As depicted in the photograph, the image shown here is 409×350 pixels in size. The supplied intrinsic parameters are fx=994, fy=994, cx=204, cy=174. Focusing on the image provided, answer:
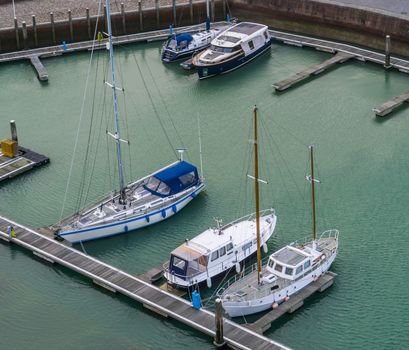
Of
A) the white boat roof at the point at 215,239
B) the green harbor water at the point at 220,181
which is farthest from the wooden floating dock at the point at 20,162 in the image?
the white boat roof at the point at 215,239

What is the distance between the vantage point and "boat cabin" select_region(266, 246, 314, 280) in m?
47.4

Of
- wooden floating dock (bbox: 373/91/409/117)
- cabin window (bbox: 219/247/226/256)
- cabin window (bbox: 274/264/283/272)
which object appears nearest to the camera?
cabin window (bbox: 274/264/283/272)

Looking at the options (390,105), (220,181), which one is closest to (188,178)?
(220,181)

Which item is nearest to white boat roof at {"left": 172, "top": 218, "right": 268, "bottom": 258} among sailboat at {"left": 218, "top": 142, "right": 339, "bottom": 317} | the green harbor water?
sailboat at {"left": 218, "top": 142, "right": 339, "bottom": 317}

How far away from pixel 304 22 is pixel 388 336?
4165 centimetres

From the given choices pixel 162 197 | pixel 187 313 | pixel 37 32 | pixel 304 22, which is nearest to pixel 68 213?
pixel 162 197

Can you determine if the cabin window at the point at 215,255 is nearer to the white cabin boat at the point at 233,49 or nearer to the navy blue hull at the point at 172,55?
the white cabin boat at the point at 233,49

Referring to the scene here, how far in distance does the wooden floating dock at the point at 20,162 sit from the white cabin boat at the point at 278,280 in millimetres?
17753

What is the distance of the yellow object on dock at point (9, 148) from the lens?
6172 centimetres

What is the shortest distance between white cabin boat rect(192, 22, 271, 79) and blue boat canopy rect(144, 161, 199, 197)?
1846 cm

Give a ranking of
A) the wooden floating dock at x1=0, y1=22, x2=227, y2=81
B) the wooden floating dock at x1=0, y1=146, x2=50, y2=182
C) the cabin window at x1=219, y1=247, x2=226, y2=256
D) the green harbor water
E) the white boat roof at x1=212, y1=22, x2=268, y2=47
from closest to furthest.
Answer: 1. the green harbor water
2. the cabin window at x1=219, y1=247, x2=226, y2=256
3. the wooden floating dock at x1=0, y1=146, x2=50, y2=182
4. the white boat roof at x1=212, y1=22, x2=268, y2=47
5. the wooden floating dock at x1=0, y1=22, x2=227, y2=81

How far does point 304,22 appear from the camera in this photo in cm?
8194

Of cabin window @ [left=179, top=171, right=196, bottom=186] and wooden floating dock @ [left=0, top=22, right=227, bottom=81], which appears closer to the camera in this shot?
cabin window @ [left=179, top=171, right=196, bottom=186]

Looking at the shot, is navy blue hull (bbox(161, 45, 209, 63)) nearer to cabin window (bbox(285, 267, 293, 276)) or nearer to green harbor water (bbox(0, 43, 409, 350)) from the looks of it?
green harbor water (bbox(0, 43, 409, 350))
